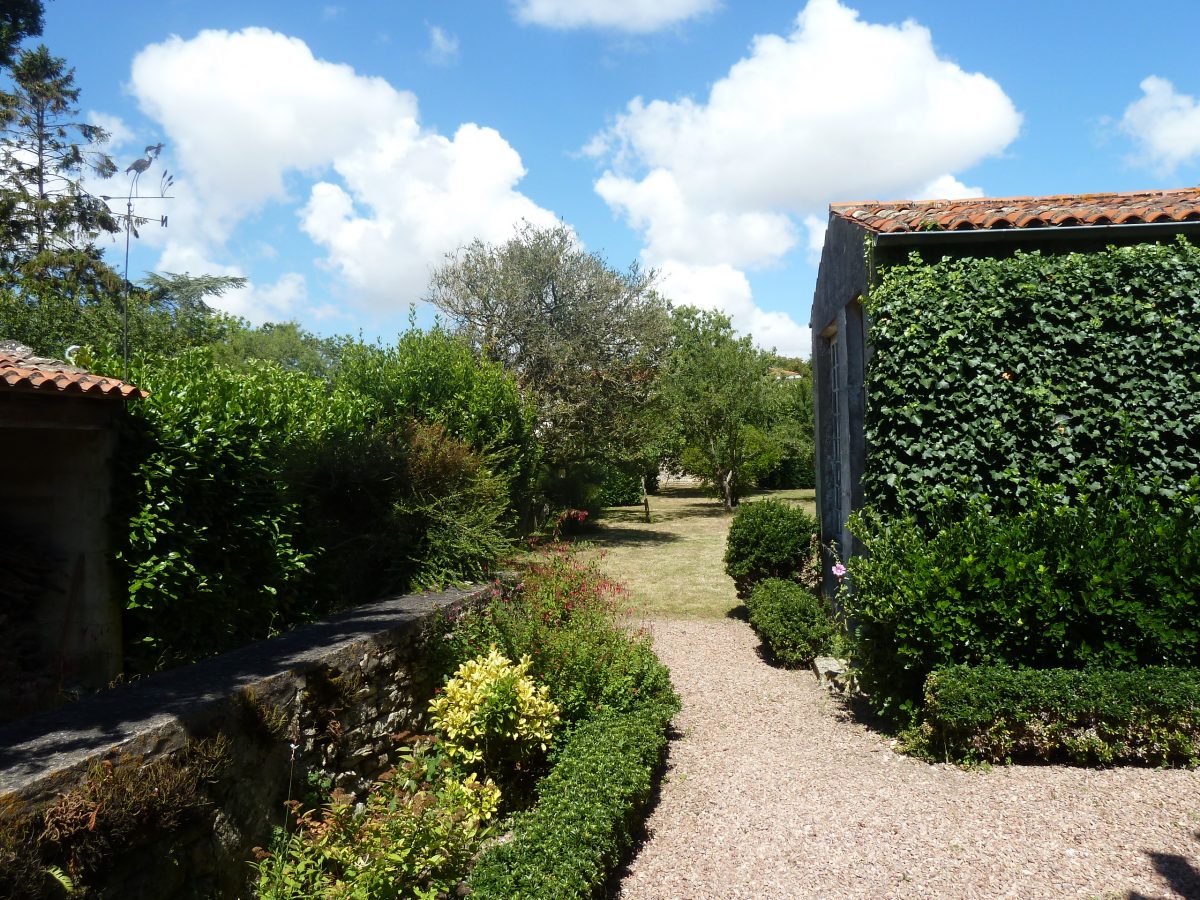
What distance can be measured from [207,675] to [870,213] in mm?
7245

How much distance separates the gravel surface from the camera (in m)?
4.20

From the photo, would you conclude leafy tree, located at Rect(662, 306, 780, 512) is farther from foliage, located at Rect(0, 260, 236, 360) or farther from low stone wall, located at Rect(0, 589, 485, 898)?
low stone wall, located at Rect(0, 589, 485, 898)

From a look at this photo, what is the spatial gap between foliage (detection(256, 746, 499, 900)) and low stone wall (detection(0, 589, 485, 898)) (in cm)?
15

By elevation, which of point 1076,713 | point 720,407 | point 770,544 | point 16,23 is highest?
point 16,23

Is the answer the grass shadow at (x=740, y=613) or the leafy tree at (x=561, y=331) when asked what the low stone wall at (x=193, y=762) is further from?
the leafy tree at (x=561, y=331)

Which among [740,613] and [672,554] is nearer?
[740,613]

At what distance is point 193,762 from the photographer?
10.8 ft

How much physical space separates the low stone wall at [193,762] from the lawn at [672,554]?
4064 millimetres

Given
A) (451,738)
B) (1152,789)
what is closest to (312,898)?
(451,738)

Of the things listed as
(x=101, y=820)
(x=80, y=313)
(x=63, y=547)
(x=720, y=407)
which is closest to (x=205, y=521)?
(x=63, y=547)

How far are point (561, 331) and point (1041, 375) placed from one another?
44.5 feet

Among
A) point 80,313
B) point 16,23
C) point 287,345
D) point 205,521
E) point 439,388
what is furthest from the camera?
point 287,345

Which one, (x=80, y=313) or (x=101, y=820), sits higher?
(x=80, y=313)

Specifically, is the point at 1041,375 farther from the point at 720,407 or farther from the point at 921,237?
the point at 720,407
